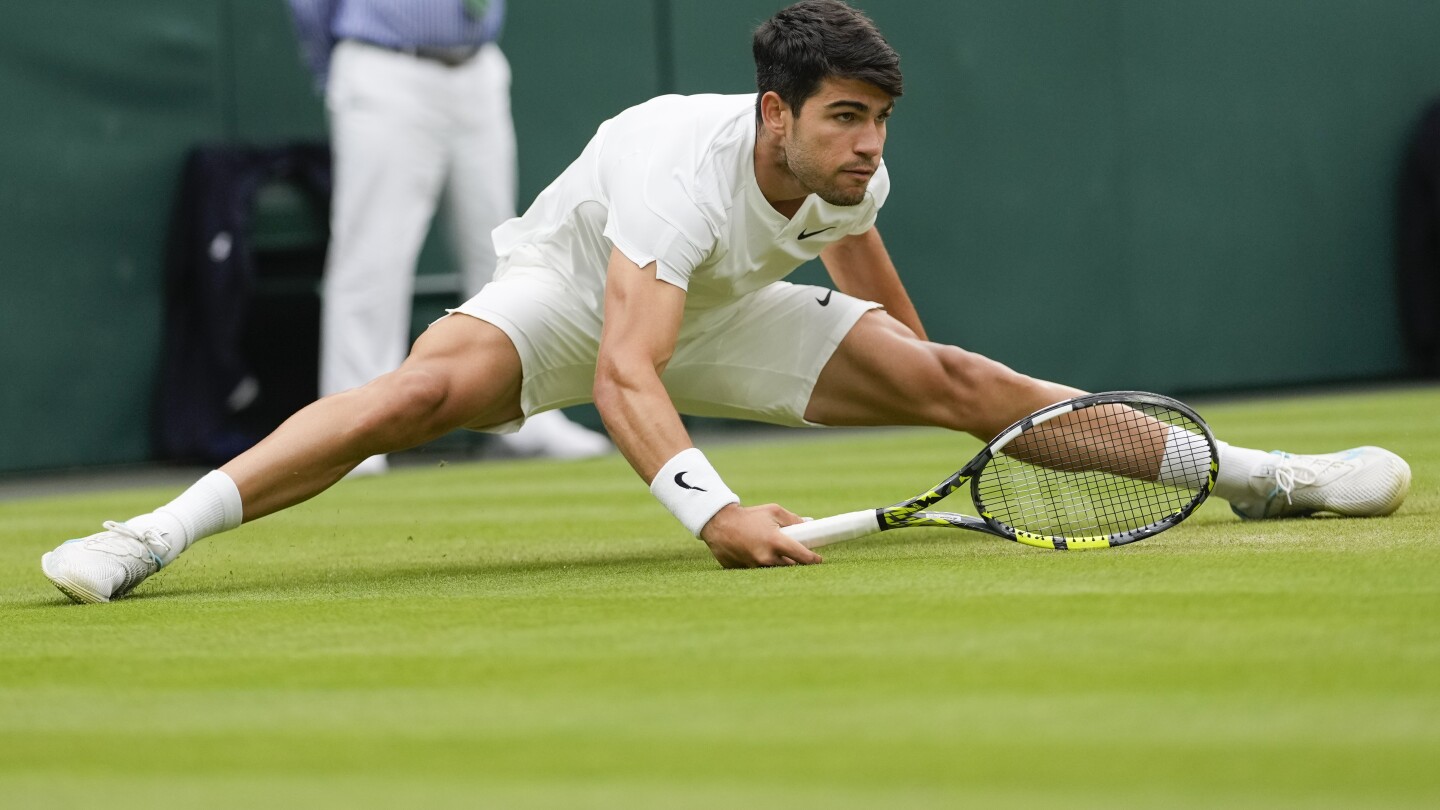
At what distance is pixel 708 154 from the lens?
396 cm

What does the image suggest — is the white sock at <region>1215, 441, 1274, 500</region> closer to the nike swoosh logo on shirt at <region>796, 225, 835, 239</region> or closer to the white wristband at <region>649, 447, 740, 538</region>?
the nike swoosh logo on shirt at <region>796, 225, 835, 239</region>

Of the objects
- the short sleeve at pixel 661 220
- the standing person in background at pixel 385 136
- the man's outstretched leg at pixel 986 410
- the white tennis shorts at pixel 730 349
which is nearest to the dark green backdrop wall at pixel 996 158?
the standing person in background at pixel 385 136

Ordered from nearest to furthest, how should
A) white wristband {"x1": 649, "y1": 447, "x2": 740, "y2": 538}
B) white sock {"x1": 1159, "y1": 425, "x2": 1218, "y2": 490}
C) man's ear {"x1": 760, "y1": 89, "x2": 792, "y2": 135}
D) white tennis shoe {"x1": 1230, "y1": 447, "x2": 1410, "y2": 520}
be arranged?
1. white wristband {"x1": 649, "y1": 447, "x2": 740, "y2": 538}
2. man's ear {"x1": 760, "y1": 89, "x2": 792, "y2": 135}
3. white sock {"x1": 1159, "y1": 425, "x2": 1218, "y2": 490}
4. white tennis shoe {"x1": 1230, "y1": 447, "x2": 1410, "y2": 520}

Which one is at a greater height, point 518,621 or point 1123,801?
point 1123,801

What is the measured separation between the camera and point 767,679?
258 centimetres

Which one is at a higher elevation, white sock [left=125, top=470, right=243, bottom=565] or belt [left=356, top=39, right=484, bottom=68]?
belt [left=356, top=39, right=484, bottom=68]

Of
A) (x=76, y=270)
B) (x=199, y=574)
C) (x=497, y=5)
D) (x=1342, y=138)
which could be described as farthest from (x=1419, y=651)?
(x=1342, y=138)

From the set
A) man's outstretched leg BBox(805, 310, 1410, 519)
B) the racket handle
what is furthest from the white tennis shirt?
the racket handle

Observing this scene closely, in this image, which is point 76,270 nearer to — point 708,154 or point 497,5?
point 497,5

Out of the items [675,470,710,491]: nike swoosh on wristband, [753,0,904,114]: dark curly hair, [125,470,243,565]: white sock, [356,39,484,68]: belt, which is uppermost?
[753,0,904,114]: dark curly hair

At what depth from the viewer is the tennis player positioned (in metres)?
3.75

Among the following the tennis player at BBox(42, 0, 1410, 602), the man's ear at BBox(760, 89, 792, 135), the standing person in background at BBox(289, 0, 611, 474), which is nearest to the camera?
the tennis player at BBox(42, 0, 1410, 602)

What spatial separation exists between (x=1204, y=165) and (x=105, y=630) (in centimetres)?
803

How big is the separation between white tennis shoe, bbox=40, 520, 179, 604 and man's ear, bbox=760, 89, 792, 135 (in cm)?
139
